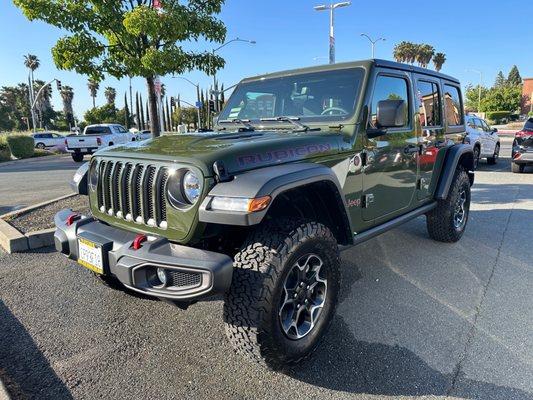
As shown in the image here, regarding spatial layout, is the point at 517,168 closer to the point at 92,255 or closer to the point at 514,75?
the point at 92,255

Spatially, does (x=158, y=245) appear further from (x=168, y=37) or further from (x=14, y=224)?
(x=168, y=37)

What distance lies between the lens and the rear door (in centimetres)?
414

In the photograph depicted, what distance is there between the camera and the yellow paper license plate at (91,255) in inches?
98.3

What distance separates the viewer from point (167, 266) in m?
2.14

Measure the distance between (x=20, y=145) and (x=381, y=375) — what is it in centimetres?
2317

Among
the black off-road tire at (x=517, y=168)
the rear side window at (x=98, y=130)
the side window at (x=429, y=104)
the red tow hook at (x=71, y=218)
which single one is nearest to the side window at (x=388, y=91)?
the side window at (x=429, y=104)

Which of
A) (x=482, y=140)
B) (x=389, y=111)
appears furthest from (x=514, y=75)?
(x=389, y=111)

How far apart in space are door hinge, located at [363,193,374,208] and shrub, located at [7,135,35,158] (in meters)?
22.3

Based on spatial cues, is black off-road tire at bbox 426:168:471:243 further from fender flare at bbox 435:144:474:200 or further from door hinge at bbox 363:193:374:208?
door hinge at bbox 363:193:374:208

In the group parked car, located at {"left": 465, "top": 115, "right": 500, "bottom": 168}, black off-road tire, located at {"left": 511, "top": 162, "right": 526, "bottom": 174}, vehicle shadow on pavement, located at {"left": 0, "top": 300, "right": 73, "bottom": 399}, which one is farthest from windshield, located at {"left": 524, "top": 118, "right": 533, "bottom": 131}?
vehicle shadow on pavement, located at {"left": 0, "top": 300, "right": 73, "bottom": 399}

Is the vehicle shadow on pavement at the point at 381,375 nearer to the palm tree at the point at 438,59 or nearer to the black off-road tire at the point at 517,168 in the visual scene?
the black off-road tire at the point at 517,168

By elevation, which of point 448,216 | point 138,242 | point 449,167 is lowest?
point 448,216

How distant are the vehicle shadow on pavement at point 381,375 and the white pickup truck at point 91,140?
16.3 m

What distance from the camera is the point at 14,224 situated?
5406 millimetres
